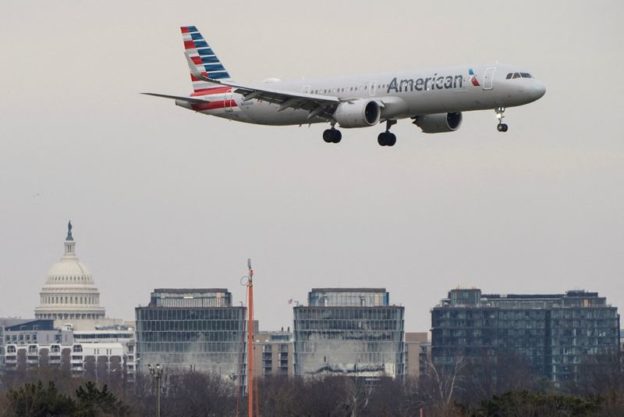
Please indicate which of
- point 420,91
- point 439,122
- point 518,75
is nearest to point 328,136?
point 439,122

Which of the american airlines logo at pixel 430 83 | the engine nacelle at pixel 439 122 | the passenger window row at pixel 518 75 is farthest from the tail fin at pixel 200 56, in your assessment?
the passenger window row at pixel 518 75

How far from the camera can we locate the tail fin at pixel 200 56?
139750 millimetres

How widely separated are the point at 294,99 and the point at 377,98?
4.60m

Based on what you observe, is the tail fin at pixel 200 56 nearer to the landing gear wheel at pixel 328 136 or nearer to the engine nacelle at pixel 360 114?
the landing gear wheel at pixel 328 136

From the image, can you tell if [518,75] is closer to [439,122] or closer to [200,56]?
[439,122]

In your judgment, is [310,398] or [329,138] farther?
[310,398]

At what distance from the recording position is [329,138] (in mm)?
125750

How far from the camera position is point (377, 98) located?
121625 millimetres

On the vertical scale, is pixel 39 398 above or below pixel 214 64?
below

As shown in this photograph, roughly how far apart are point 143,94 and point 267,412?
71741 mm

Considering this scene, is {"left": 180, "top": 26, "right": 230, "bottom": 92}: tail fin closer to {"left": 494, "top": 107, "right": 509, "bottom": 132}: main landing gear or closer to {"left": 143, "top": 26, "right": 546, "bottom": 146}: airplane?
{"left": 143, "top": 26, "right": 546, "bottom": 146}: airplane

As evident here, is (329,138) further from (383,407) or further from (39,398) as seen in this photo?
(383,407)

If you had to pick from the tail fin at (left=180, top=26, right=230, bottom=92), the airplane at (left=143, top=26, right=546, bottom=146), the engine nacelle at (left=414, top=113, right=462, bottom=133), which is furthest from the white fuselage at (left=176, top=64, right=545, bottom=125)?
the tail fin at (left=180, top=26, right=230, bottom=92)

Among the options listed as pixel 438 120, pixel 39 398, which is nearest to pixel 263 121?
pixel 438 120
